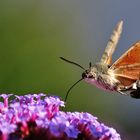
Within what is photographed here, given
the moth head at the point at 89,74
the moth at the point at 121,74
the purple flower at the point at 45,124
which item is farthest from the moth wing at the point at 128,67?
the purple flower at the point at 45,124

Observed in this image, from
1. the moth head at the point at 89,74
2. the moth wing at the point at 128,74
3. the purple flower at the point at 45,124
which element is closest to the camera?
the purple flower at the point at 45,124

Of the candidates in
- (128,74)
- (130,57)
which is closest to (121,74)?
(128,74)

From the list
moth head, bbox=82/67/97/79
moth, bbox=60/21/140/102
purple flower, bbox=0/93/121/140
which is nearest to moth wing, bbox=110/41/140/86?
moth, bbox=60/21/140/102

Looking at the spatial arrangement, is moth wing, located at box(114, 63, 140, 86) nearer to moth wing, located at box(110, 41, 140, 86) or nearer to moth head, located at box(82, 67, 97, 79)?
moth wing, located at box(110, 41, 140, 86)

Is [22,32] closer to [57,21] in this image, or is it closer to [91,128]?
[57,21]

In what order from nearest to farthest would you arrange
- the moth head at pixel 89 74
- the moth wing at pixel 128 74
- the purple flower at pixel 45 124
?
the purple flower at pixel 45 124, the moth head at pixel 89 74, the moth wing at pixel 128 74

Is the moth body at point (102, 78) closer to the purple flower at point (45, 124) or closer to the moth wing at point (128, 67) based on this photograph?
the moth wing at point (128, 67)
